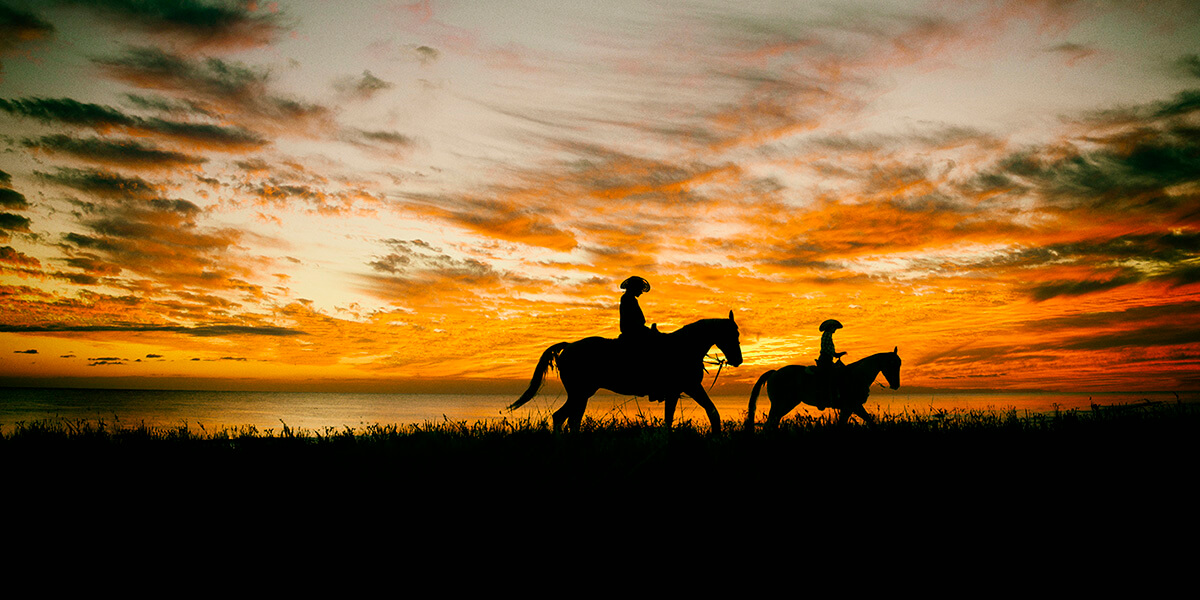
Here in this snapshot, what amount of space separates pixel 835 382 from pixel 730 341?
11.5ft

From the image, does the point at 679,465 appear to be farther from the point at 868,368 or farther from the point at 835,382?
the point at 868,368

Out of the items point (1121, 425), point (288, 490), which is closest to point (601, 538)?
point (288, 490)

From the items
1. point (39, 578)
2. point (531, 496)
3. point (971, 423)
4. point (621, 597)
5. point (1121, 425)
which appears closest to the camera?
point (621, 597)

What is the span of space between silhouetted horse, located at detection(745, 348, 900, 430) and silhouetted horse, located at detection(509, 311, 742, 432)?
2.28 meters

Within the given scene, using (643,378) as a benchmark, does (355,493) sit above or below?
below

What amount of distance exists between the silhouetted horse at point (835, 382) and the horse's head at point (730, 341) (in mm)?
1832

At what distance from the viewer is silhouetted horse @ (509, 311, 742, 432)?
426 inches

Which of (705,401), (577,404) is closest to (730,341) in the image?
(705,401)

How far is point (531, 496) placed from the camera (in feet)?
13.9

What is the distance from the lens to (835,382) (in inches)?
508

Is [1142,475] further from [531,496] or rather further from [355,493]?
[355,493]

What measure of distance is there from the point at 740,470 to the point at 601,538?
6.11ft

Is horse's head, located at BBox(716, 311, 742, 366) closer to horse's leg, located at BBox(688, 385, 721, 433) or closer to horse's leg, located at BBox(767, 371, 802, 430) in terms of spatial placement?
horse's leg, located at BBox(688, 385, 721, 433)

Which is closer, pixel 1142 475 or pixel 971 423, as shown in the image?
pixel 1142 475
